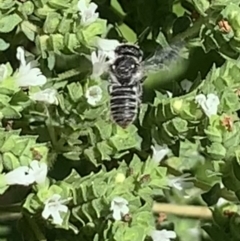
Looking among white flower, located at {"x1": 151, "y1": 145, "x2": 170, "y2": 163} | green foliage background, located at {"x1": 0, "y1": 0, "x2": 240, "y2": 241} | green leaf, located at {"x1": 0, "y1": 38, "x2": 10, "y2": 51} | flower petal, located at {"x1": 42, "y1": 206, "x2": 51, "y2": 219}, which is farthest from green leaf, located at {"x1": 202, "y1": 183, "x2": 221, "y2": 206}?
green leaf, located at {"x1": 0, "y1": 38, "x2": 10, "y2": 51}

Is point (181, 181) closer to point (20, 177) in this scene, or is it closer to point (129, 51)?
point (129, 51)

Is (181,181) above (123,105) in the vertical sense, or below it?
below

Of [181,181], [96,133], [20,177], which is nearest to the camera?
[20,177]

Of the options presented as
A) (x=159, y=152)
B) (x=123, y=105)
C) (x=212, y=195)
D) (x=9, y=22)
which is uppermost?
(x=9, y=22)

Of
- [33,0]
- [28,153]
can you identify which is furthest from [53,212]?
[33,0]

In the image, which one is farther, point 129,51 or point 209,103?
point 129,51

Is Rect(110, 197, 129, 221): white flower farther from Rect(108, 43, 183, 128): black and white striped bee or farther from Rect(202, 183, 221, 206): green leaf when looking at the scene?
Rect(202, 183, 221, 206): green leaf

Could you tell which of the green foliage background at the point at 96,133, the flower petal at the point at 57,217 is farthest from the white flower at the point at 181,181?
the flower petal at the point at 57,217

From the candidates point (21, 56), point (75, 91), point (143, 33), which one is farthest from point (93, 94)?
point (143, 33)

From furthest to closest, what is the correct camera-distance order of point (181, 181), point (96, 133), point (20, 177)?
point (181, 181) < point (96, 133) < point (20, 177)
